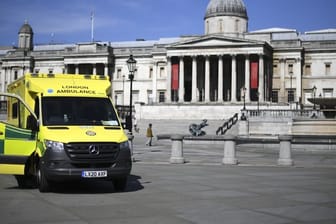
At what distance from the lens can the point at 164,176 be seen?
19.5 meters

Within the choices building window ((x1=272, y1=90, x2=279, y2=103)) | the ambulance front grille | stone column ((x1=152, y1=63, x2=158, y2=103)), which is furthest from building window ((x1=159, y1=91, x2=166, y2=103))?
the ambulance front grille

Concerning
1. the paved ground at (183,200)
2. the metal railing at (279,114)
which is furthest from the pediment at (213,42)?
the paved ground at (183,200)

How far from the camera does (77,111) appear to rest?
15102 millimetres

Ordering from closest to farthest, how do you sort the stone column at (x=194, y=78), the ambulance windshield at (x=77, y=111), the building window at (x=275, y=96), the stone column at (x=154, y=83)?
the ambulance windshield at (x=77, y=111) → the stone column at (x=194, y=78) → the building window at (x=275, y=96) → the stone column at (x=154, y=83)

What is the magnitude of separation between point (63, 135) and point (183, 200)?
344 centimetres

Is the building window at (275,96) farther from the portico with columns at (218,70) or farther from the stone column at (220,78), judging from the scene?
the stone column at (220,78)

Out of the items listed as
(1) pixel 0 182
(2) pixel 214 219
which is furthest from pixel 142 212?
(1) pixel 0 182

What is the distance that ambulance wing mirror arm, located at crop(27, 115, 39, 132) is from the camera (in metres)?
14.5

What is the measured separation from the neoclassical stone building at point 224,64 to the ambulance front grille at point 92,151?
67788 mm

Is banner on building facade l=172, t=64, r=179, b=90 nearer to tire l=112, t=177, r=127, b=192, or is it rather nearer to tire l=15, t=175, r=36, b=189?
tire l=15, t=175, r=36, b=189

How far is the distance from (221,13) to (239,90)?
14097 millimetres

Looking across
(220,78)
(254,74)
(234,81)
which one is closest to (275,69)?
(254,74)

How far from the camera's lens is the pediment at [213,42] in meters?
85.1

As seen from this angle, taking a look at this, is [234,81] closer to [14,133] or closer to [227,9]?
[227,9]
